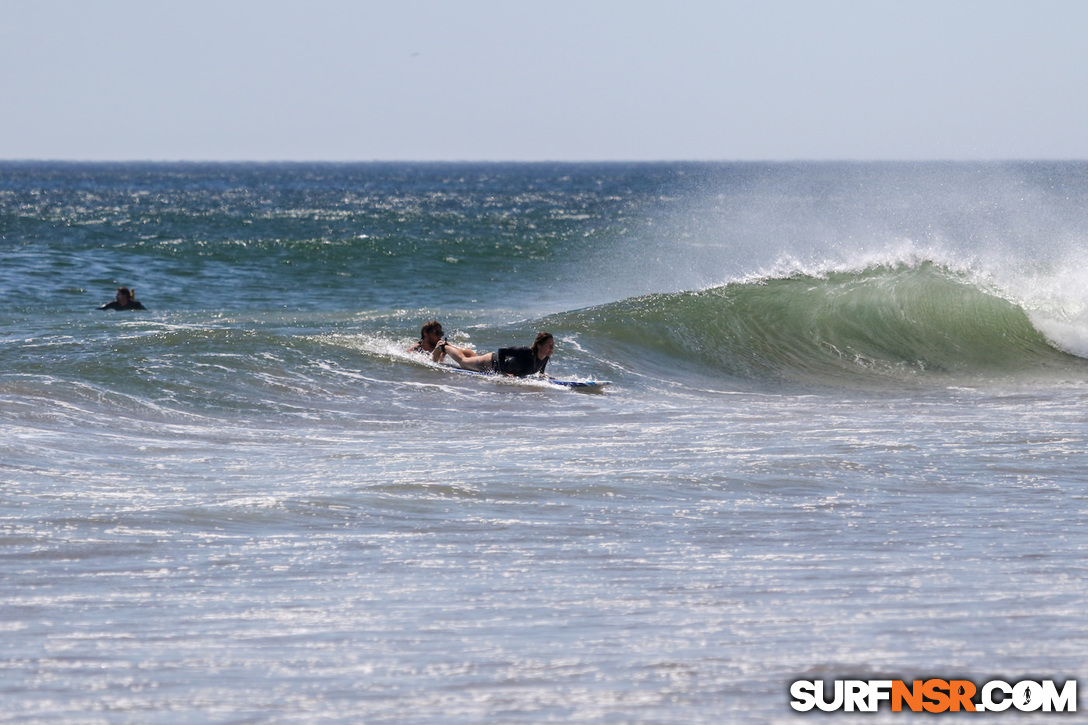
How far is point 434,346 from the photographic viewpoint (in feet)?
42.8

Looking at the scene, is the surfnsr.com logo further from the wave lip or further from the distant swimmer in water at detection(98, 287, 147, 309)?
the distant swimmer in water at detection(98, 287, 147, 309)

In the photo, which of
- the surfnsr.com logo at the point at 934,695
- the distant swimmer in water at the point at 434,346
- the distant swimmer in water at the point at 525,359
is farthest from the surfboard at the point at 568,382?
the surfnsr.com logo at the point at 934,695

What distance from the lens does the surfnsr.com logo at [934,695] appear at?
3.80 metres

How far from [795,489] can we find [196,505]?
3.41 metres

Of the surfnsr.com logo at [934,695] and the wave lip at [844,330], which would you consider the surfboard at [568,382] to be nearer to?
the wave lip at [844,330]

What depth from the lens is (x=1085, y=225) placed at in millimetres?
25406

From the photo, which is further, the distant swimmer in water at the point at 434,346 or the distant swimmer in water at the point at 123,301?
the distant swimmer in water at the point at 123,301

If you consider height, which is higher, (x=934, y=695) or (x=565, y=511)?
(x=934, y=695)

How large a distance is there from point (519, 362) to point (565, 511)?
593 centimetres

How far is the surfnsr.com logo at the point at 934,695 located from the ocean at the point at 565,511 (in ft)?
0.19

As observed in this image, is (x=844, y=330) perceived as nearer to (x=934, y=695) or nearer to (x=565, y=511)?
(x=565, y=511)

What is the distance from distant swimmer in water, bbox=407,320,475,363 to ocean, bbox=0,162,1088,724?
0.47m

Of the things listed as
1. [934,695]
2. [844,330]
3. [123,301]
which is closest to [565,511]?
[934,695]

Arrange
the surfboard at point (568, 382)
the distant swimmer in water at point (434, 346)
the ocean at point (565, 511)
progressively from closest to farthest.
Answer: the ocean at point (565, 511) → the surfboard at point (568, 382) → the distant swimmer in water at point (434, 346)
